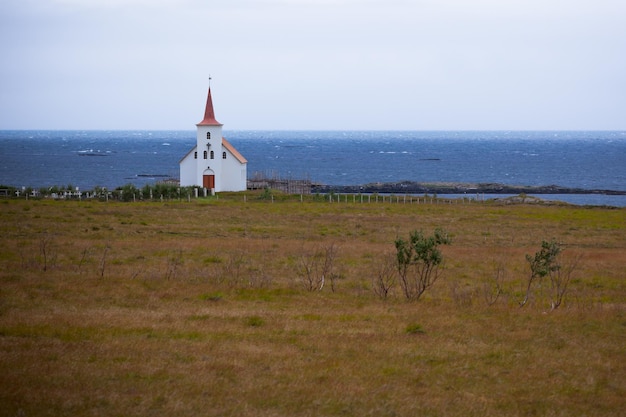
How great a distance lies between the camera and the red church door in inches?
2643

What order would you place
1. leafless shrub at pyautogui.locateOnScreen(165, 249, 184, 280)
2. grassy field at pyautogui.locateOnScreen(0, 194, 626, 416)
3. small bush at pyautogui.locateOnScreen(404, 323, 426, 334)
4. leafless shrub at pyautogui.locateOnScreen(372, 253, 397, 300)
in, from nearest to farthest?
1. grassy field at pyautogui.locateOnScreen(0, 194, 626, 416)
2. small bush at pyautogui.locateOnScreen(404, 323, 426, 334)
3. leafless shrub at pyautogui.locateOnScreen(372, 253, 397, 300)
4. leafless shrub at pyautogui.locateOnScreen(165, 249, 184, 280)

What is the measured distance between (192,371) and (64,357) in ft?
7.45

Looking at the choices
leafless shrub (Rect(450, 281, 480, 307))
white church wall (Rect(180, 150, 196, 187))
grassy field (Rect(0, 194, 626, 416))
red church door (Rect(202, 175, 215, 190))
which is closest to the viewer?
grassy field (Rect(0, 194, 626, 416))

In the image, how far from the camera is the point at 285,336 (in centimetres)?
1492

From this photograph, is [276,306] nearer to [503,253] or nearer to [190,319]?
[190,319]

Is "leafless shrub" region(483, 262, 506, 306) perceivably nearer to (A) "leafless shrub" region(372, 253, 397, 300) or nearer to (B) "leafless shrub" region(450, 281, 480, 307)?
(B) "leafless shrub" region(450, 281, 480, 307)

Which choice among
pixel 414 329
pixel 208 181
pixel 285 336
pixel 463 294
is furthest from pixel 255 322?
pixel 208 181

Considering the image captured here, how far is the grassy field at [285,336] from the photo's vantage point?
11016mm

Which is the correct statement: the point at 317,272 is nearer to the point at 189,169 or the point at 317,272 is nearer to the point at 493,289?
the point at 493,289

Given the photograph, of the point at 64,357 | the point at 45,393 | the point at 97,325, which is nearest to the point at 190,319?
the point at 97,325

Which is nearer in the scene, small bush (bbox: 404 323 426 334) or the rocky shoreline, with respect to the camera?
small bush (bbox: 404 323 426 334)

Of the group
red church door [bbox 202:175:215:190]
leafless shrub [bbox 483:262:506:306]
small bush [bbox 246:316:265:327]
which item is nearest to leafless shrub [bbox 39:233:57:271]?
small bush [bbox 246:316:265:327]

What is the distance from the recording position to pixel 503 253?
32.1 m

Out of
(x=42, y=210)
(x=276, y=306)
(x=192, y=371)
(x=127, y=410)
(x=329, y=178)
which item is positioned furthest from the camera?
(x=329, y=178)
